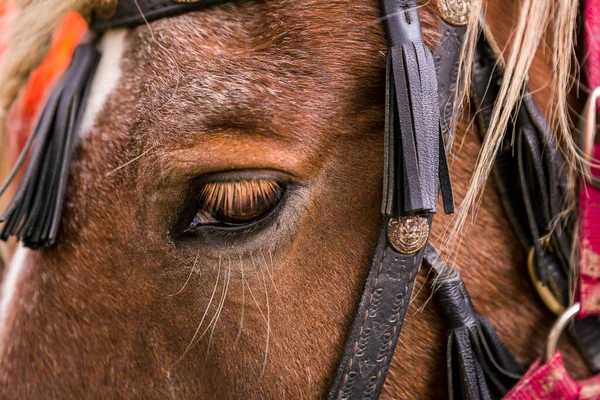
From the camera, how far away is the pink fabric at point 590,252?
0.94m

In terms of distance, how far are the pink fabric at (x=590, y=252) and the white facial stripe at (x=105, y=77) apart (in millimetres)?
821

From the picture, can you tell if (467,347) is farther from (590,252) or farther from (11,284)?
(11,284)

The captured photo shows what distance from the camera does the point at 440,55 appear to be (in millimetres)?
886

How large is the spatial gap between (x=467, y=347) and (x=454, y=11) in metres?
0.55

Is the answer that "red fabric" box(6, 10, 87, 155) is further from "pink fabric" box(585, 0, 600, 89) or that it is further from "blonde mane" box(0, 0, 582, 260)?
"pink fabric" box(585, 0, 600, 89)

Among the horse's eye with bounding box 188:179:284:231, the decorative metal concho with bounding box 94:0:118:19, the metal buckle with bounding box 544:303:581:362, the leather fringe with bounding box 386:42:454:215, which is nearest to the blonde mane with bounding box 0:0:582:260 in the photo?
the decorative metal concho with bounding box 94:0:118:19

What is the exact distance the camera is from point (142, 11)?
932mm

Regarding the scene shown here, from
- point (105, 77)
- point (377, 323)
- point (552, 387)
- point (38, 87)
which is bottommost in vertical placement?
point (552, 387)

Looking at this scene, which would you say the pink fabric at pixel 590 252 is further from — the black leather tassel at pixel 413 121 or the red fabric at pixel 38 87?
A: the red fabric at pixel 38 87

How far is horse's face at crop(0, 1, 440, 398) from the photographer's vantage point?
861 millimetres

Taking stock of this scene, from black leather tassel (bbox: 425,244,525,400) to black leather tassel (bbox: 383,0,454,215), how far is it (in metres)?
0.14

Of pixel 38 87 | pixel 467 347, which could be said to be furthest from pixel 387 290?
pixel 38 87

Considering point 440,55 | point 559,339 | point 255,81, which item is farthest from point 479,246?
point 255,81

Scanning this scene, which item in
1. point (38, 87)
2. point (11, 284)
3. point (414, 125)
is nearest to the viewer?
point (414, 125)
